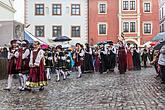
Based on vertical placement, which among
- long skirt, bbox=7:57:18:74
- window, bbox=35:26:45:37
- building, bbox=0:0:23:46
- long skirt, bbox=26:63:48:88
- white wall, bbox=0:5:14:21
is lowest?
long skirt, bbox=26:63:48:88

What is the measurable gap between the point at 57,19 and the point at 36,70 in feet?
128

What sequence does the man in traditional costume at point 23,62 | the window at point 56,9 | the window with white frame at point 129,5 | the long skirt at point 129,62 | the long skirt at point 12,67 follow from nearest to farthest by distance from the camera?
the man in traditional costume at point 23,62, the long skirt at point 12,67, the long skirt at point 129,62, the window at point 56,9, the window with white frame at point 129,5

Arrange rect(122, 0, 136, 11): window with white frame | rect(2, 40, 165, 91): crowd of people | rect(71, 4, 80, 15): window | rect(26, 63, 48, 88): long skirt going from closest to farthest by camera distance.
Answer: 1. rect(26, 63, 48, 88): long skirt
2. rect(2, 40, 165, 91): crowd of people
3. rect(71, 4, 80, 15): window
4. rect(122, 0, 136, 11): window with white frame

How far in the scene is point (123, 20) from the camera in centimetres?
5216

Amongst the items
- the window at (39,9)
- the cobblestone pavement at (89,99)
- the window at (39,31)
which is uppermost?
the window at (39,9)

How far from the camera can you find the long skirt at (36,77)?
13.4m

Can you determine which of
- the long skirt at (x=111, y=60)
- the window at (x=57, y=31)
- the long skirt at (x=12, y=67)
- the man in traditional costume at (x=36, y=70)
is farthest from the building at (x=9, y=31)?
the window at (x=57, y=31)

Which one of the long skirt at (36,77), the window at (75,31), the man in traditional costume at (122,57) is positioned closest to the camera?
the long skirt at (36,77)

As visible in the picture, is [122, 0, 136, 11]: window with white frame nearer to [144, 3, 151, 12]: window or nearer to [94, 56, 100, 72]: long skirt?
[144, 3, 151, 12]: window

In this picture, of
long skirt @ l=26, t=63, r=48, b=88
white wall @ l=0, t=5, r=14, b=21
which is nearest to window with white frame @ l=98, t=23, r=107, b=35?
white wall @ l=0, t=5, r=14, b=21

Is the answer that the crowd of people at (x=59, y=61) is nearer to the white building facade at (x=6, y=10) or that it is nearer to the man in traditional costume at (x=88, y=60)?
the man in traditional costume at (x=88, y=60)

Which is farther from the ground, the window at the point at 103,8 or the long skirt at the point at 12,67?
the window at the point at 103,8

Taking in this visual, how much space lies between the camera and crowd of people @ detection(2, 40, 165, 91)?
1355cm

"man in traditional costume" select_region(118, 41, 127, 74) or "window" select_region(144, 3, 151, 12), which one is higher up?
"window" select_region(144, 3, 151, 12)
